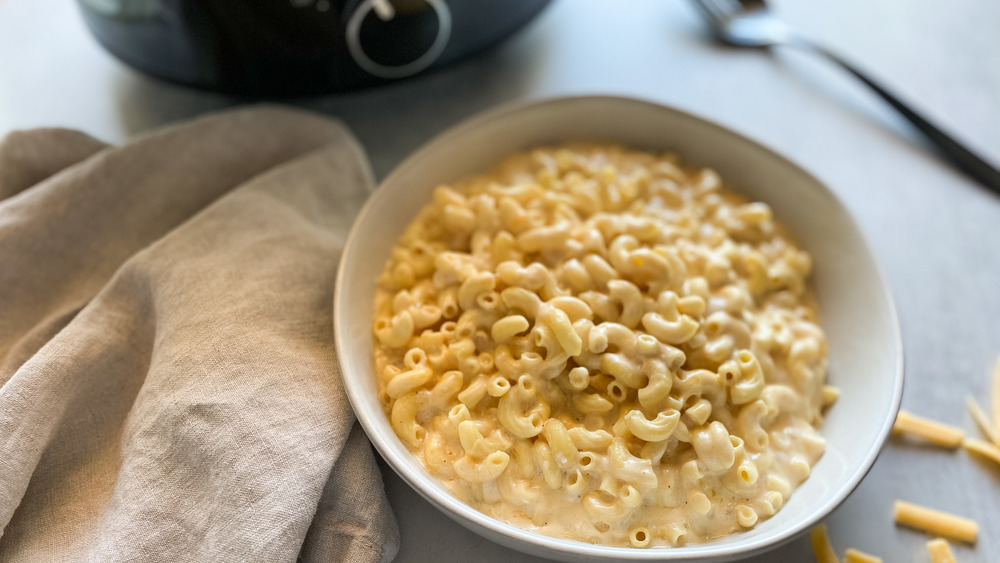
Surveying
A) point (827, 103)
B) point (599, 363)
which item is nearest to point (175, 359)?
point (599, 363)

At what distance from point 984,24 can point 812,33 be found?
1.01 ft

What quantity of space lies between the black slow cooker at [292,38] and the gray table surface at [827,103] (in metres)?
0.07

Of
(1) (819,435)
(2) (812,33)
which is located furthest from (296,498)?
(2) (812,33)

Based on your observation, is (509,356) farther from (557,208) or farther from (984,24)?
(984,24)

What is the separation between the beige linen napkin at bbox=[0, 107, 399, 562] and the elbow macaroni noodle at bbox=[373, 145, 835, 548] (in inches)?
3.7

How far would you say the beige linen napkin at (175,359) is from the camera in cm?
68

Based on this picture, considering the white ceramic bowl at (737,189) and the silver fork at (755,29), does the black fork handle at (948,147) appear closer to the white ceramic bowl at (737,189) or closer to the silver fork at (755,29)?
the silver fork at (755,29)

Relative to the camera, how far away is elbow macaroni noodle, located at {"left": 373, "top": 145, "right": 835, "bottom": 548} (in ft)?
2.31

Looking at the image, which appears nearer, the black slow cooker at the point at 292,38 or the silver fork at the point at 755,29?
the black slow cooker at the point at 292,38

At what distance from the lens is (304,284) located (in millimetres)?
→ 830

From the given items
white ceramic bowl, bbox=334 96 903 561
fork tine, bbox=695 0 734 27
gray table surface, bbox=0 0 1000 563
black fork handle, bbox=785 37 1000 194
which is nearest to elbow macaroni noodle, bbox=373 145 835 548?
white ceramic bowl, bbox=334 96 903 561

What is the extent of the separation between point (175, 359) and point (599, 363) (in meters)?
0.41

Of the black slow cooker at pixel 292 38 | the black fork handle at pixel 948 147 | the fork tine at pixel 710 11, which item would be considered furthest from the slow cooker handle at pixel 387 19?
the black fork handle at pixel 948 147

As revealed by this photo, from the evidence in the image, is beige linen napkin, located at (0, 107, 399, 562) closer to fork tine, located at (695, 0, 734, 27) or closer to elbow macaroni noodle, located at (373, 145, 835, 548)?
elbow macaroni noodle, located at (373, 145, 835, 548)
